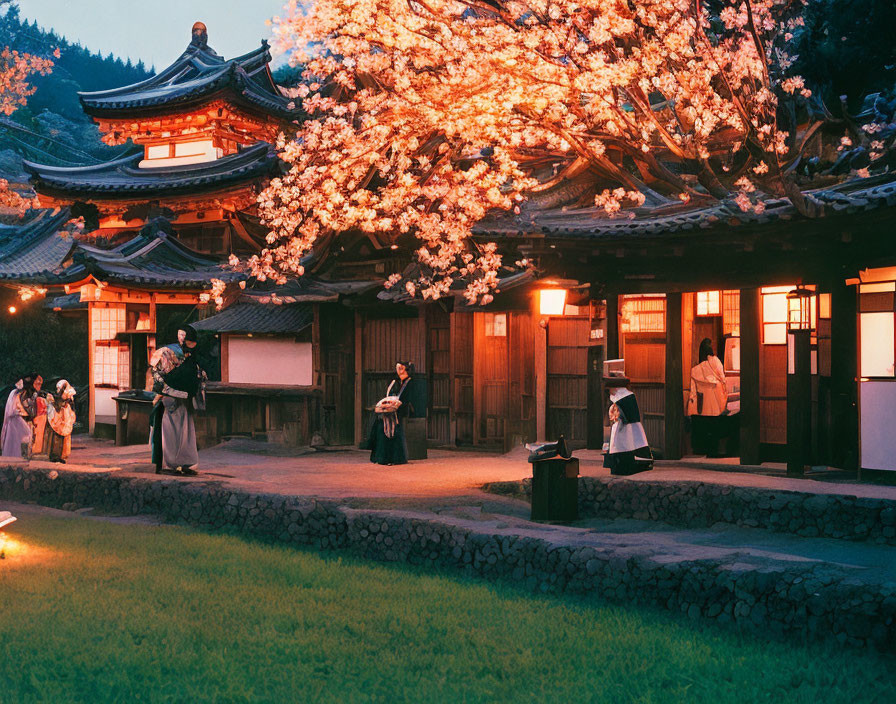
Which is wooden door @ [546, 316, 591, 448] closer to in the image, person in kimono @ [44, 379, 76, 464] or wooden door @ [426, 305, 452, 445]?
wooden door @ [426, 305, 452, 445]

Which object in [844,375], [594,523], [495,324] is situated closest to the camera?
[594,523]

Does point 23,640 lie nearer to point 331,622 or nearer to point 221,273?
point 331,622

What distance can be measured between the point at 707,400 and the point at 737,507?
4547 mm

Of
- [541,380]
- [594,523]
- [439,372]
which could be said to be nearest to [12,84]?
[439,372]

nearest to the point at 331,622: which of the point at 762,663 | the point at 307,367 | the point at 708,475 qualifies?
the point at 762,663

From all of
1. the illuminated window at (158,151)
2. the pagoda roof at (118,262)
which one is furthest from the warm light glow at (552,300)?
the illuminated window at (158,151)

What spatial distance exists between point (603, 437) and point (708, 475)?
10.7 feet

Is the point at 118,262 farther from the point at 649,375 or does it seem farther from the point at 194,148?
the point at 649,375

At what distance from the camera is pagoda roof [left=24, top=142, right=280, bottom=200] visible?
25.3 meters

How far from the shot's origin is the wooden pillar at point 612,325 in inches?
649

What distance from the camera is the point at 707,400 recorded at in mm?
16609

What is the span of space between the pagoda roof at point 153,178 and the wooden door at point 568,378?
32.0 feet

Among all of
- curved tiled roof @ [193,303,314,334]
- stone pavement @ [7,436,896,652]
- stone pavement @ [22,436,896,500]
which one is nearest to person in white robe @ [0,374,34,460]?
stone pavement @ [22,436,896,500]

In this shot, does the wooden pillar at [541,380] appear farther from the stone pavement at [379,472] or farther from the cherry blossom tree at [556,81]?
the cherry blossom tree at [556,81]
